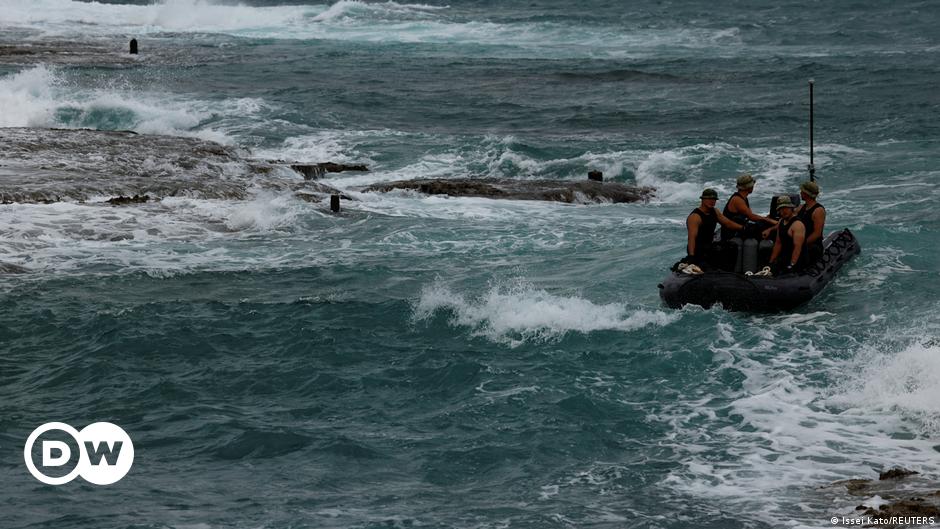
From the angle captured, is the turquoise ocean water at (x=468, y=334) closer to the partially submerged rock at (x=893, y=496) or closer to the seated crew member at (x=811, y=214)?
the partially submerged rock at (x=893, y=496)

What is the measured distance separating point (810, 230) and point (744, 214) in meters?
0.88

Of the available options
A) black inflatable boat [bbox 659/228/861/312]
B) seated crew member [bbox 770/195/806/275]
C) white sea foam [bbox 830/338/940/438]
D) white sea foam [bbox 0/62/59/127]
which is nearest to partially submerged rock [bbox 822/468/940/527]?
white sea foam [bbox 830/338/940/438]

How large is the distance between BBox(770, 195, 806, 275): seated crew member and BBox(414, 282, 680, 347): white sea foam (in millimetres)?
1437

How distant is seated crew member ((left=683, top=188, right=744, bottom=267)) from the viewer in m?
16.2

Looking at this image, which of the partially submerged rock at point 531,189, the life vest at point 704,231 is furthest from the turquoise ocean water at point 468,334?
the life vest at point 704,231

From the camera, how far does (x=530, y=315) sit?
16.0 m

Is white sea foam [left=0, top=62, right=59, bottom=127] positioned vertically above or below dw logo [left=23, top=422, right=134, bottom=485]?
above

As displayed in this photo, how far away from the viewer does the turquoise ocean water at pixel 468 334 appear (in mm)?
11453

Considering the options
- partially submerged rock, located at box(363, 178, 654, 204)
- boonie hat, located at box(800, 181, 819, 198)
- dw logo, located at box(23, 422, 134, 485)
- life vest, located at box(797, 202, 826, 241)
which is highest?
boonie hat, located at box(800, 181, 819, 198)

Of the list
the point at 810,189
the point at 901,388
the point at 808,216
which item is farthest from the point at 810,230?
the point at 901,388

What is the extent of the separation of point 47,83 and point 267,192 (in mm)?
15854

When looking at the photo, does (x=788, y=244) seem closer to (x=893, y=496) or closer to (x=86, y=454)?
(x=893, y=496)

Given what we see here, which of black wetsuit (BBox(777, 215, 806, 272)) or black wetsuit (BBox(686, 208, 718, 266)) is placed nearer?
black wetsuit (BBox(777, 215, 806, 272))

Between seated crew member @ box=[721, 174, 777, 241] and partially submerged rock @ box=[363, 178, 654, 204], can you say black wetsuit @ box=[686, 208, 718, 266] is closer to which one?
seated crew member @ box=[721, 174, 777, 241]
